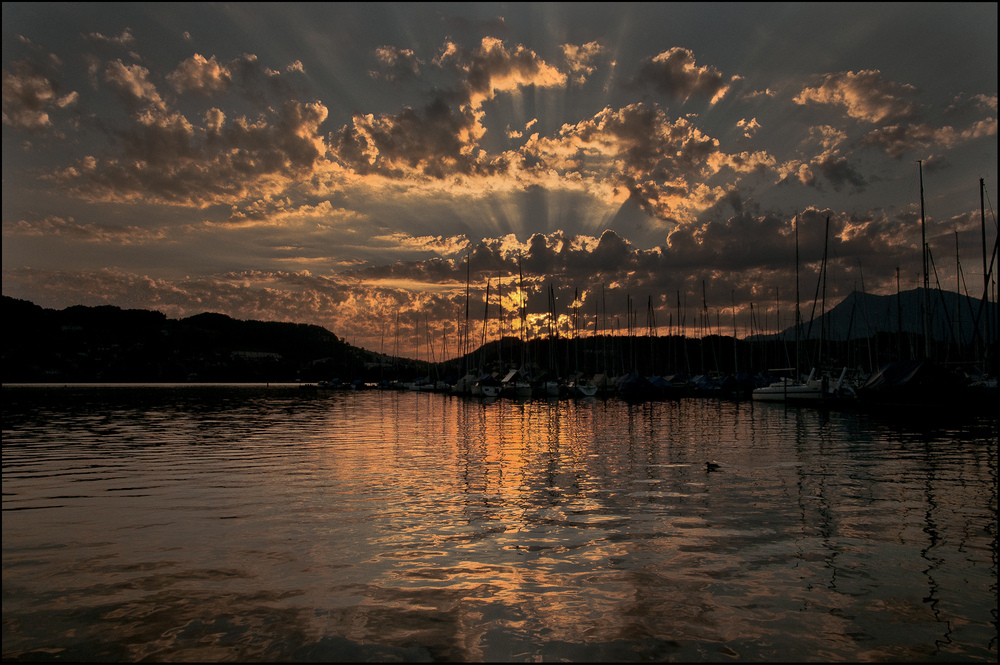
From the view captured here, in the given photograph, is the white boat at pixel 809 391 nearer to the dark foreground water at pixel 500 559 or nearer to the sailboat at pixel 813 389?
the sailboat at pixel 813 389

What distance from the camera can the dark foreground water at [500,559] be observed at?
736cm

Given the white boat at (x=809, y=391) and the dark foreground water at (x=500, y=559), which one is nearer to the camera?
the dark foreground water at (x=500, y=559)

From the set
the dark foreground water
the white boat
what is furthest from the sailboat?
the dark foreground water

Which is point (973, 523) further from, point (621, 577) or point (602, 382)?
point (602, 382)

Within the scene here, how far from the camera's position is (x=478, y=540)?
11.8 meters

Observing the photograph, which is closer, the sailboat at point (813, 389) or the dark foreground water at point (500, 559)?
the dark foreground water at point (500, 559)

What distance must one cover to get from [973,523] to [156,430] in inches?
1525

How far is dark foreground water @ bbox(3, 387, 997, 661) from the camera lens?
736 centimetres

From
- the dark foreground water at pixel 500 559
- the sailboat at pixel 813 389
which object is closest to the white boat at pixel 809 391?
the sailboat at pixel 813 389

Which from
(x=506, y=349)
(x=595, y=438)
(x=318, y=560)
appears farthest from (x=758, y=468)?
(x=506, y=349)

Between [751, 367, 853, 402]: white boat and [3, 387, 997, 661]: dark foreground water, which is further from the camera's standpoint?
[751, 367, 853, 402]: white boat

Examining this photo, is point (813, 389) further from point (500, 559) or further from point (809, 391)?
point (500, 559)

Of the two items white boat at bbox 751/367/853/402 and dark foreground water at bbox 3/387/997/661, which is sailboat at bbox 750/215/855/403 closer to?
white boat at bbox 751/367/853/402

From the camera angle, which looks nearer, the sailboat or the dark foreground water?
the dark foreground water
